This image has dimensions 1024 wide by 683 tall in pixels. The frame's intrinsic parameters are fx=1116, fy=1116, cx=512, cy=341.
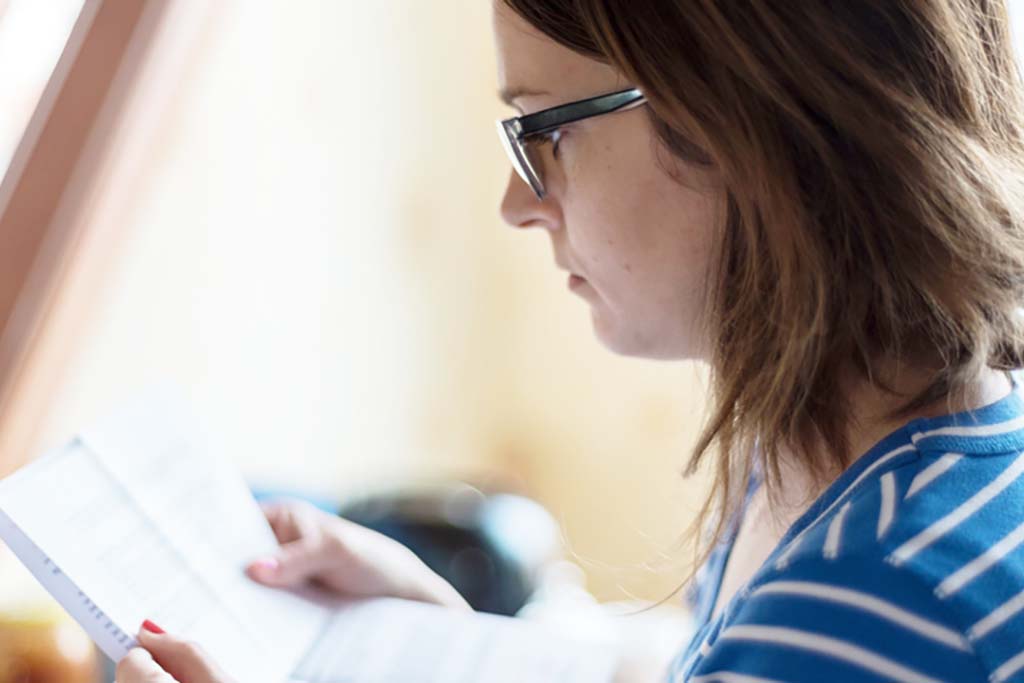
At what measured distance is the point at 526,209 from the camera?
0.75 meters

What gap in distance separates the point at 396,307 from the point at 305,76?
0.38 m

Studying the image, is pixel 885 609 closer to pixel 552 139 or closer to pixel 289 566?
pixel 552 139

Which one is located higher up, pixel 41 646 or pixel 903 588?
pixel 903 588

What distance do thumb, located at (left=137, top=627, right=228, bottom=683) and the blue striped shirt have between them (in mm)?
286

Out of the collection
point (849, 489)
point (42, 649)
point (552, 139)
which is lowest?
point (42, 649)

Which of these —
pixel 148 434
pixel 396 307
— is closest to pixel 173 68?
pixel 148 434

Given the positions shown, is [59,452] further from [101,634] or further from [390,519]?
Answer: [390,519]

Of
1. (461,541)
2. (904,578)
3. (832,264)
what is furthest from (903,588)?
(461,541)

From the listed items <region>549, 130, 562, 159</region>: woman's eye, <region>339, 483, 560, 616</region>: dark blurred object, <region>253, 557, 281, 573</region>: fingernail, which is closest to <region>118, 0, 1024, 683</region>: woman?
<region>549, 130, 562, 159</region>: woman's eye

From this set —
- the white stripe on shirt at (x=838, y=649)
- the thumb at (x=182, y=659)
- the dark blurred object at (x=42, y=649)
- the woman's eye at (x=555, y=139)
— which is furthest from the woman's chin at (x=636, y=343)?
the dark blurred object at (x=42, y=649)

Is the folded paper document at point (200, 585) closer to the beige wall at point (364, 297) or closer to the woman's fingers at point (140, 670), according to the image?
the woman's fingers at point (140, 670)

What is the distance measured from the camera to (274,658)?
75 cm

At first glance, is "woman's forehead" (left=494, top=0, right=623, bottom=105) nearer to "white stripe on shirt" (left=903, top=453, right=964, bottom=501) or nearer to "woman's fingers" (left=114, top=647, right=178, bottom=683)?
"white stripe on shirt" (left=903, top=453, right=964, bottom=501)

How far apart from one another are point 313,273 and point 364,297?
0.12 meters
